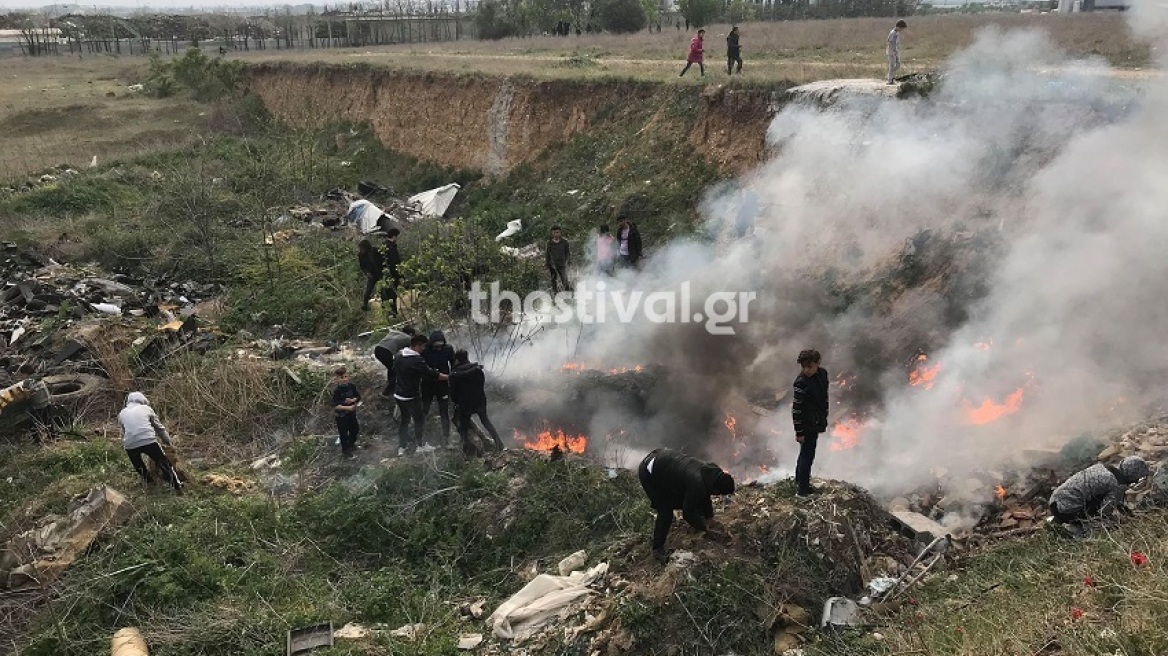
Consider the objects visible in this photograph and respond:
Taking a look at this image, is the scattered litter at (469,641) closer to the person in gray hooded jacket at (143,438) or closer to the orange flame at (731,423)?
the person in gray hooded jacket at (143,438)

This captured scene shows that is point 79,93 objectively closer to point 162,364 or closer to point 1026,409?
point 162,364

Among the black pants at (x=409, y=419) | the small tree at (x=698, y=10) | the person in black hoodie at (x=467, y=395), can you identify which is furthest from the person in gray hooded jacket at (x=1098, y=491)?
the small tree at (x=698, y=10)

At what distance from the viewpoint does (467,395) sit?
24.6ft

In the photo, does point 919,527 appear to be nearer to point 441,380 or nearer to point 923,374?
Answer: point 923,374

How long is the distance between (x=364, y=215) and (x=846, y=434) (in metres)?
12.1

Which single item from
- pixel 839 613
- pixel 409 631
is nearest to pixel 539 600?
pixel 409 631

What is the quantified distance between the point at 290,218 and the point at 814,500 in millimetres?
14554

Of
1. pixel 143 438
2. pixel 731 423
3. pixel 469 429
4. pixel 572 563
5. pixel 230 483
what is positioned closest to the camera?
pixel 572 563

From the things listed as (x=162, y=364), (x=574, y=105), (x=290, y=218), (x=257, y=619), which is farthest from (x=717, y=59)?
(x=257, y=619)

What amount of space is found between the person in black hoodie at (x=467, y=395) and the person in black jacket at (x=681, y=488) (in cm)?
269

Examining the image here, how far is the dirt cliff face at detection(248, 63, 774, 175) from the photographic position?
45.7 ft

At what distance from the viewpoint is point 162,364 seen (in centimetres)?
970

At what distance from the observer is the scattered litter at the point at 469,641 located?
508 cm

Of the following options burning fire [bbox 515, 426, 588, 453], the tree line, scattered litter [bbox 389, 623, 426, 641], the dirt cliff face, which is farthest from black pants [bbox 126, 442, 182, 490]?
the tree line
